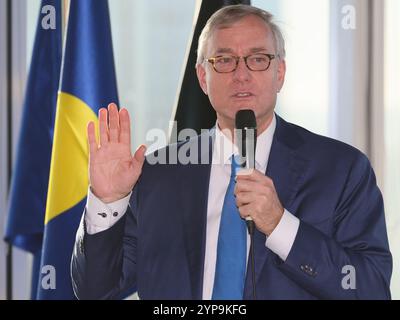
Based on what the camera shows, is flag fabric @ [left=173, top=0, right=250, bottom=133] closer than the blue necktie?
No

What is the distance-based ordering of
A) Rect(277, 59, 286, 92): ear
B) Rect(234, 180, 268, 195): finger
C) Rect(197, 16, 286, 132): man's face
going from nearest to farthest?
Rect(234, 180, 268, 195): finger < Rect(197, 16, 286, 132): man's face < Rect(277, 59, 286, 92): ear

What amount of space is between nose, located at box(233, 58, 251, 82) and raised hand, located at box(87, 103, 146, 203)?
391 millimetres

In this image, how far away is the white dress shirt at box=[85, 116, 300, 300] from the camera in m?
1.74

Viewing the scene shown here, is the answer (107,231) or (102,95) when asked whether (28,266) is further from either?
(107,231)

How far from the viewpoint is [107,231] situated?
1.93 m

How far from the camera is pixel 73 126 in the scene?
303 cm

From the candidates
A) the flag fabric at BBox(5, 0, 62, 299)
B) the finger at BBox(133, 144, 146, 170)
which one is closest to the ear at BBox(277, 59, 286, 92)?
the finger at BBox(133, 144, 146, 170)

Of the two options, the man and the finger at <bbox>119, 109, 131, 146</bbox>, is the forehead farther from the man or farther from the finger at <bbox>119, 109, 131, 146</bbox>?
the finger at <bbox>119, 109, 131, 146</bbox>

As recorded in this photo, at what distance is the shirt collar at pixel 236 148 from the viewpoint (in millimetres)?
2047

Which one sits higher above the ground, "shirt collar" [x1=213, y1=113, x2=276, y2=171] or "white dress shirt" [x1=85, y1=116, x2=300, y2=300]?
"shirt collar" [x1=213, y1=113, x2=276, y2=171]

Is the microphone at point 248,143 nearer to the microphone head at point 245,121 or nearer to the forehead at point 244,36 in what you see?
the microphone head at point 245,121

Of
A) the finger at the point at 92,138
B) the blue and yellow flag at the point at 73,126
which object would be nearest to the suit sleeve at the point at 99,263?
the finger at the point at 92,138

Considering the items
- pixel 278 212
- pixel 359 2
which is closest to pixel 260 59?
pixel 278 212

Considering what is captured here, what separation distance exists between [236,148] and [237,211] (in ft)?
0.73
